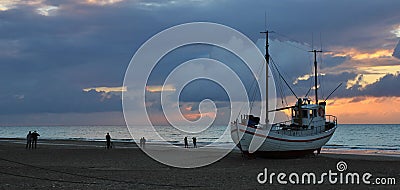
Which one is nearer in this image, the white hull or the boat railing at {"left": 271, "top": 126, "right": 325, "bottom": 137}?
the white hull

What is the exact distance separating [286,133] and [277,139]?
1692 mm

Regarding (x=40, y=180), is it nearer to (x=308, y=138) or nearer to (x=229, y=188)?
(x=229, y=188)

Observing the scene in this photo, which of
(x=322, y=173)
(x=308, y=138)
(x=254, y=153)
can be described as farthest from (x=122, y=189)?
(x=308, y=138)

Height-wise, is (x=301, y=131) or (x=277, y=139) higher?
(x=301, y=131)

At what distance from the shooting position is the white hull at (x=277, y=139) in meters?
38.7

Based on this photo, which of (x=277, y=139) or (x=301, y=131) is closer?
(x=277, y=139)

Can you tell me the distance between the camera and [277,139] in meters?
38.9

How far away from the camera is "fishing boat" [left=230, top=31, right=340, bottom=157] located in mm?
38719

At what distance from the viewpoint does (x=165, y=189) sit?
19938mm

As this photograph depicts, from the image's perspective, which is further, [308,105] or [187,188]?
[308,105]

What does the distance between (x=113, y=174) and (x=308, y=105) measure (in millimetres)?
23765

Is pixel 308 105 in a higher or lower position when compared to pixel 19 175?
higher

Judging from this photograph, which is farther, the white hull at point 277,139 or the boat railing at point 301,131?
the boat railing at point 301,131

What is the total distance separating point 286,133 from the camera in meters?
40.3
